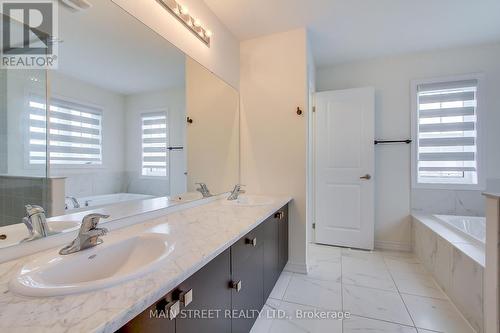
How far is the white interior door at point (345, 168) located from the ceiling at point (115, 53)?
1993 mm

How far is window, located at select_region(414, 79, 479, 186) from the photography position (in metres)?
2.65

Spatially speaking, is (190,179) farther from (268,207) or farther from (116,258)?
(116,258)

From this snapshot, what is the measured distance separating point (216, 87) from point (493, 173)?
314 centimetres

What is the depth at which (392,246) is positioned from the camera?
2.89 metres

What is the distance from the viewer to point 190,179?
6.11ft

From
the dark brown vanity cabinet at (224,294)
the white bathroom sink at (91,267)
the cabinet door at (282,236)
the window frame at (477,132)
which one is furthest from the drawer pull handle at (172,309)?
the window frame at (477,132)

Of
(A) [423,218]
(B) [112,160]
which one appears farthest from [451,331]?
(B) [112,160]

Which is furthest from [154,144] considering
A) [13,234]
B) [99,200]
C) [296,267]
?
[296,267]

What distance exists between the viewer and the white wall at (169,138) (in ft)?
4.44

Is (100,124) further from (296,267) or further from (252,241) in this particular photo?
(296,267)

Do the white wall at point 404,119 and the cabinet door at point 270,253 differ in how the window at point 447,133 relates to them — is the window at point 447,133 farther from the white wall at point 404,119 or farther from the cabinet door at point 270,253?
the cabinet door at point 270,253

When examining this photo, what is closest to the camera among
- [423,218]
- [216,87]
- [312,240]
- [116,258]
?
[116,258]

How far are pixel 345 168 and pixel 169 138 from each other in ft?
7.24

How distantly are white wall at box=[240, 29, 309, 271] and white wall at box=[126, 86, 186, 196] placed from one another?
2.85 ft
